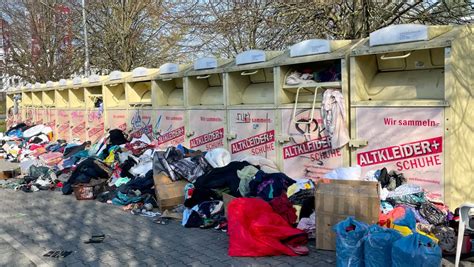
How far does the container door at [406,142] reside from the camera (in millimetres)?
4711

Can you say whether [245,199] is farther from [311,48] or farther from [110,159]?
[110,159]

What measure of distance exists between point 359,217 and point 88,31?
17.4 m

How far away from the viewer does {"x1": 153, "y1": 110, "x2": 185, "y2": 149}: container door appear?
8492 millimetres

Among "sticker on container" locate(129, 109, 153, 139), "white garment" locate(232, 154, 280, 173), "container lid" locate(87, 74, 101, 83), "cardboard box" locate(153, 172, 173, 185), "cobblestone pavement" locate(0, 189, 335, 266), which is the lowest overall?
"cobblestone pavement" locate(0, 189, 335, 266)

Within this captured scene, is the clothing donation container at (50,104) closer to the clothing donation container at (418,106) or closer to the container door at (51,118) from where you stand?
the container door at (51,118)

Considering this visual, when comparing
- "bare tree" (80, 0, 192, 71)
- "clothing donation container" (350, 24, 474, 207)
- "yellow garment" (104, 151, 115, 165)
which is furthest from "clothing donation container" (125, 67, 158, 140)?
"bare tree" (80, 0, 192, 71)

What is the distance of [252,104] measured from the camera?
23.2 feet

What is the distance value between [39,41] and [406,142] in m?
21.0

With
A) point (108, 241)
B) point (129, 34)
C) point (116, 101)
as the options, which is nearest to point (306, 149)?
point (108, 241)

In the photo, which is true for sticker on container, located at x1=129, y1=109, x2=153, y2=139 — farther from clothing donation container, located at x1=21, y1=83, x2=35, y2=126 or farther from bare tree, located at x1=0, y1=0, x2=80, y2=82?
bare tree, located at x1=0, y1=0, x2=80, y2=82

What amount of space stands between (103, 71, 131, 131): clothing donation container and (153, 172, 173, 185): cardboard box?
3.78m

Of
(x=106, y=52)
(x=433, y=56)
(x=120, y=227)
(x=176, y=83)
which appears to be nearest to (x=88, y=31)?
(x=106, y=52)

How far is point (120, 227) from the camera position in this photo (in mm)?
5852

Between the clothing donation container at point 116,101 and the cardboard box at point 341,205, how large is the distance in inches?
260
